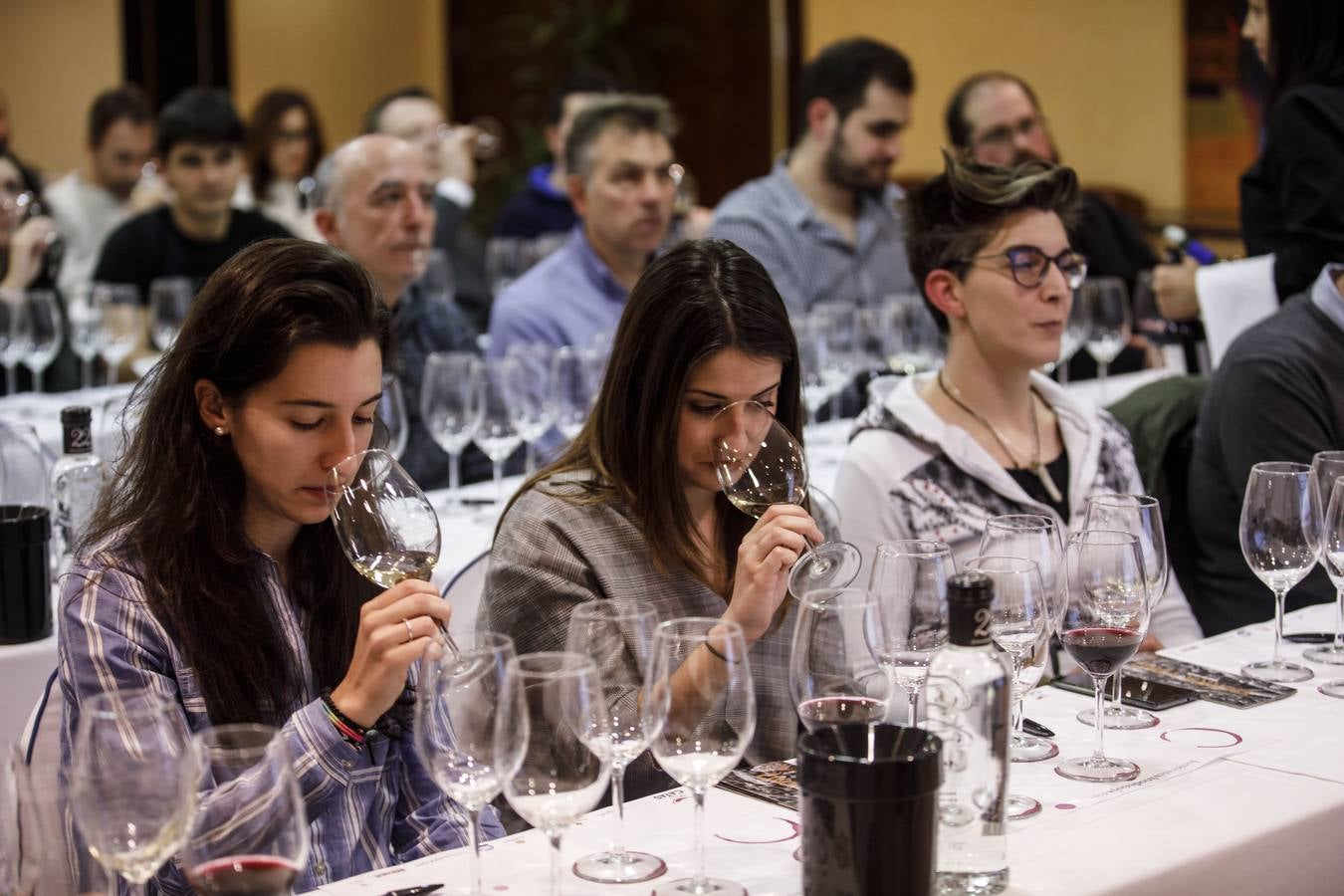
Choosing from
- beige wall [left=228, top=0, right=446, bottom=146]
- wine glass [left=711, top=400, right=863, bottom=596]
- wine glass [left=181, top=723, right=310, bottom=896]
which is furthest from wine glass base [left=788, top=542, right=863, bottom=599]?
beige wall [left=228, top=0, right=446, bottom=146]

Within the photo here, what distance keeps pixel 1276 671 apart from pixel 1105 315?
236 centimetres

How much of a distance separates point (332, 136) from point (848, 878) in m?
10.8

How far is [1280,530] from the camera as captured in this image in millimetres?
2201

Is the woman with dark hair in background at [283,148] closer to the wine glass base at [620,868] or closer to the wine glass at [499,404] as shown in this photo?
the wine glass at [499,404]

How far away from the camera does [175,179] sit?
20.0 ft

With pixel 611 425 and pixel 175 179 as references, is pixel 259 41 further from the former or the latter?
pixel 611 425

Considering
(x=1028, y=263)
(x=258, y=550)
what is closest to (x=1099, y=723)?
(x=258, y=550)

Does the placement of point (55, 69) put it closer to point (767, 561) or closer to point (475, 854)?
point (767, 561)

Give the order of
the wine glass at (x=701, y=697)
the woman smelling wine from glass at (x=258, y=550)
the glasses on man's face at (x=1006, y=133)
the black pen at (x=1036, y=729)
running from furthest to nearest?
the glasses on man's face at (x=1006, y=133) < the black pen at (x=1036, y=729) < the woman smelling wine from glass at (x=258, y=550) < the wine glass at (x=701, y=697)

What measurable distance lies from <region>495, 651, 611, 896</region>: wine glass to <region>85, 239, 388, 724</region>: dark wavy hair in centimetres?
61

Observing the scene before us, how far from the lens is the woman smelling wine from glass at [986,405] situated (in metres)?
2.80

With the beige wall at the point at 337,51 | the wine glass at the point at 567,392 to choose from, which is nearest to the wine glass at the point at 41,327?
the wine glass at the point at 567,392

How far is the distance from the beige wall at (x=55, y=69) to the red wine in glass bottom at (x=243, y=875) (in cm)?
985

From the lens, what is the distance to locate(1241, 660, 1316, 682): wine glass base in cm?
222
